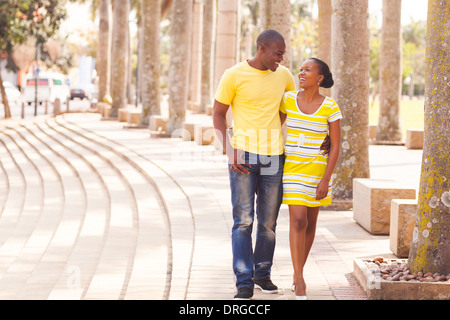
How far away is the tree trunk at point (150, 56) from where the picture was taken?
25000mm

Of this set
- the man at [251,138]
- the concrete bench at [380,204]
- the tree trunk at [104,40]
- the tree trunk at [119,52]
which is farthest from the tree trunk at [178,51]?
the man at [251,138]

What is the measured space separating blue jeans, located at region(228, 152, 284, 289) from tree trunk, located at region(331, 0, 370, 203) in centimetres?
491

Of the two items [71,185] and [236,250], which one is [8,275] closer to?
[236,250]

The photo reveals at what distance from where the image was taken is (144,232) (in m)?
9.87

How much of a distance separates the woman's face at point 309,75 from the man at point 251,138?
0.46 feet

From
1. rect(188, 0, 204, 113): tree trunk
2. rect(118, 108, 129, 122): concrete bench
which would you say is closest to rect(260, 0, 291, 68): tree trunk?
rect(118, 108, 129, 122): concrete bench

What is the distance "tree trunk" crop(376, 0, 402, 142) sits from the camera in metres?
20.7

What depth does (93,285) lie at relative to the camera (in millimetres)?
7469

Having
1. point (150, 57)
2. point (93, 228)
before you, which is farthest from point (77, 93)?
point (93, 228)

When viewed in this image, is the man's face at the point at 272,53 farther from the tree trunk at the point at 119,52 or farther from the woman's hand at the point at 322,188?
the tree trunk at the point at 119,52

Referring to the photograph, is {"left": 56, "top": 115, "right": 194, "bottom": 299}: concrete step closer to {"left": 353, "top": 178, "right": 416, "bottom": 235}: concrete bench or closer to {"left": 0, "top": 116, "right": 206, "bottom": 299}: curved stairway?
{"left": 0, "top": 116, "right": 206, "bottom": 299}: curved stairway

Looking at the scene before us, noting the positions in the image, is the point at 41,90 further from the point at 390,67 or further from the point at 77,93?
the point at 390,67

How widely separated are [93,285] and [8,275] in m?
1.36

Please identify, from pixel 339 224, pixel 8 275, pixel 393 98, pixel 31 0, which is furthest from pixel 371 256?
pixel 31 0
